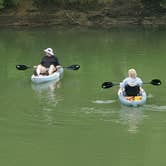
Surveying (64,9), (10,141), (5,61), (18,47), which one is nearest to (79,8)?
(64,9)

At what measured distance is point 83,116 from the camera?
15.8m

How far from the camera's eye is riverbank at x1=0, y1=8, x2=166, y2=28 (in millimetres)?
39094

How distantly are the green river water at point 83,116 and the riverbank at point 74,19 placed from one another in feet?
37.3

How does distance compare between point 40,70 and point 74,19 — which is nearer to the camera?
point 40,70

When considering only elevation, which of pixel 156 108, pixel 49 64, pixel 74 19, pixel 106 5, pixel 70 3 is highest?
pixel 156 108

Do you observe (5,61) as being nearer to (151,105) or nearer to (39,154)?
(151,105)

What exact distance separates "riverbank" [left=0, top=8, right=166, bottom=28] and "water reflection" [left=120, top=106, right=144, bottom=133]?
74.0ft

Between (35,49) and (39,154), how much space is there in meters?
17.1

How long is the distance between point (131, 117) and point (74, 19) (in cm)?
2464

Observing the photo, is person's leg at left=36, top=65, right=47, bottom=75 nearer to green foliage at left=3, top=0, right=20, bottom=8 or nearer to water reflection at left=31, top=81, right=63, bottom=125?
water reflection at left=31, top=81, right=63, bottom=125

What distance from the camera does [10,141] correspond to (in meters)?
13.9

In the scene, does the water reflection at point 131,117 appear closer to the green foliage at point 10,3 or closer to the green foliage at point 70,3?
the green foliage at point 70,3

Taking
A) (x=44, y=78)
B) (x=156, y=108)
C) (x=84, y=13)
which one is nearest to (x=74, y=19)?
(x=84, y=13)

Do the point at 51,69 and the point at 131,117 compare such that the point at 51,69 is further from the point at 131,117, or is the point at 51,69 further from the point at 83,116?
the point at 131,117
